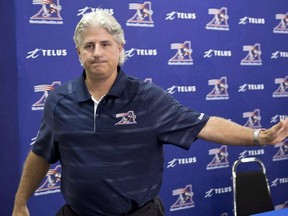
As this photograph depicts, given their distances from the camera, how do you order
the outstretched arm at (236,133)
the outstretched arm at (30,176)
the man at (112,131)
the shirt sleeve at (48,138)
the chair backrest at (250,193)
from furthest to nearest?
1. the chair backrest at (250,193)
2. the outstretched arm at (30,176)
3. the shirt sleeve at (48,138)
4. the man at (112,131)
5. the outstretched arm at (236,133)

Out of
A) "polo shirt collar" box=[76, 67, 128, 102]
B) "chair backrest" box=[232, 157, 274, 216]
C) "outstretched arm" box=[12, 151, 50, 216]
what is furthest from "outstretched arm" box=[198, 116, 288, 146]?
"chair backrest" box=[232, 157, 274, 216]

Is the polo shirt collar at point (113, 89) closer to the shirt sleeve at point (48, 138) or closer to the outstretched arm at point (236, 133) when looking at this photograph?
the shirt sleeve at point (48, 138)

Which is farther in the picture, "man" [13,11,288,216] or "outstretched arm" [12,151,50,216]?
"outstretched arm" [12,151,50,216]

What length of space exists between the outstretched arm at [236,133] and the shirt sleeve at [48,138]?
2.27ft

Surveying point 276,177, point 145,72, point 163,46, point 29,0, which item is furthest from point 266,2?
point 29,0

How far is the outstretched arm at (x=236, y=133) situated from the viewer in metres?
1.53

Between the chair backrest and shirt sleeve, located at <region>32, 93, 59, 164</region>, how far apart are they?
79.5 inches

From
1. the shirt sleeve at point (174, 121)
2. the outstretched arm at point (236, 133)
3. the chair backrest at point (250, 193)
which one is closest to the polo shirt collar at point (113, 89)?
the shirt sleeve at point (174, 121)

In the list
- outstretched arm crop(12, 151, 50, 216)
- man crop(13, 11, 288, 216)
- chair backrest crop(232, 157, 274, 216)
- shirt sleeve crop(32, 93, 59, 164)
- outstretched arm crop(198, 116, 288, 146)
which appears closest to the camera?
outstretched arm crop(198, 116, 288, 146)

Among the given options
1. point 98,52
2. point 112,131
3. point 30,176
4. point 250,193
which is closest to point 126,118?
point 112,131

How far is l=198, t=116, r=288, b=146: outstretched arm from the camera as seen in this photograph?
5.02ft

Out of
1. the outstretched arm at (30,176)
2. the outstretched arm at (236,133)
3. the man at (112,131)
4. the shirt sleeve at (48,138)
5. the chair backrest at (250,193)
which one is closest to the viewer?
the outstretched arm at (236,133)

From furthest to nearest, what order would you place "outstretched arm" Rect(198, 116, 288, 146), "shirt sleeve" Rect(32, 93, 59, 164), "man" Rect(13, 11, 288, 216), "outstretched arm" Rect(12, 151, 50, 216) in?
"outstretched arm" Rect(12, 151, 50, 216) < "shirt sleeve" Rect(32, 93, 59, 164) < "man" Rect(13, 11, 288, 216) < "outstretched arm" Rect(198, 116, 288, 146)

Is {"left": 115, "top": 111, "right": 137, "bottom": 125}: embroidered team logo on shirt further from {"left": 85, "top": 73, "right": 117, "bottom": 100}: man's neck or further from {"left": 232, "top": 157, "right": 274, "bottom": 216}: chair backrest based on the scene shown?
{"left": 232, "top": 157, "right": 274, "bottom": 216}: chair backrest
